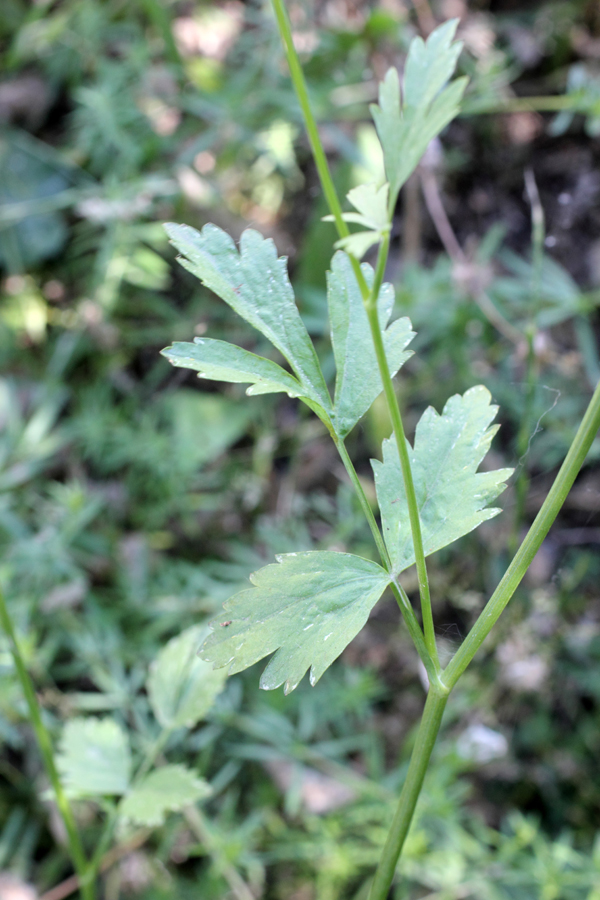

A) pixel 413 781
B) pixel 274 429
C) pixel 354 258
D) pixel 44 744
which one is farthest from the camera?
pixel 274 429

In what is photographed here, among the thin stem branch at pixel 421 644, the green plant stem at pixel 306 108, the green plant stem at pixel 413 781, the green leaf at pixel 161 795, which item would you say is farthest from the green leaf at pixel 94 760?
the green plant stem at pixel 306 108

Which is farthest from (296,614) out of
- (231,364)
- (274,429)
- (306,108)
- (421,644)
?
(274,429)

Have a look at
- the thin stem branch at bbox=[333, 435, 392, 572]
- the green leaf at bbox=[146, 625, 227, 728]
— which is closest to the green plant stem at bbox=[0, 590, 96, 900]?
the green leaf at bbox=[146, 625, 227, 728]

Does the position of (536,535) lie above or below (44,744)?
above

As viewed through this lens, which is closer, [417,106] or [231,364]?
[417,106]

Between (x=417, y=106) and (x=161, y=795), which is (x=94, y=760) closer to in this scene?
(x=161, y=795)

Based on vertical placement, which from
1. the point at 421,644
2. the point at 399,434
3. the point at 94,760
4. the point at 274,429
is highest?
the point at 399,434
